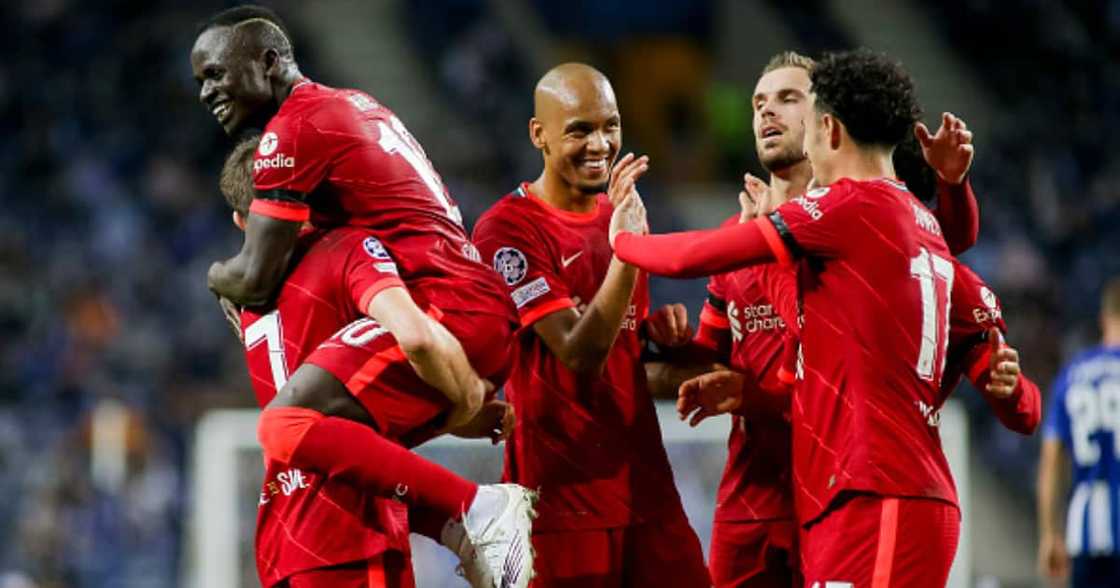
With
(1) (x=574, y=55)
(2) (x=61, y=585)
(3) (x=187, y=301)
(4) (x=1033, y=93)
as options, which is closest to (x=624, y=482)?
(2) (x=61, y=585)

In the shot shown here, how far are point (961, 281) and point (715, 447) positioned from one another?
312 cm

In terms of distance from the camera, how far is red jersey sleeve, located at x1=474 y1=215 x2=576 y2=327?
5.02 m

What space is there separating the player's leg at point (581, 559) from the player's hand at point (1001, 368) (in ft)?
4.03

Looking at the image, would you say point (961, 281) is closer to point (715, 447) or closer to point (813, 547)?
point (813, 547)

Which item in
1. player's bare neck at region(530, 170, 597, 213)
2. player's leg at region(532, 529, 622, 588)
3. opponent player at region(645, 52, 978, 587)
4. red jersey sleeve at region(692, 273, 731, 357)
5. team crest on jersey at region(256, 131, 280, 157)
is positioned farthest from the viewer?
red jersey sleeve at region(692, 273, 731, 357)

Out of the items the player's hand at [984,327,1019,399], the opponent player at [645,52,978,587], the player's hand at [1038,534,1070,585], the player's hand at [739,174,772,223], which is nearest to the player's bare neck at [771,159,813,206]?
the opponent player at [645,52,978,587]

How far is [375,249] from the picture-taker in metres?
4.58

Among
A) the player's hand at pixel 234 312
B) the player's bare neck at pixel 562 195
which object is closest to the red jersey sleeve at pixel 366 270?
the player's hand at pixel 234 312

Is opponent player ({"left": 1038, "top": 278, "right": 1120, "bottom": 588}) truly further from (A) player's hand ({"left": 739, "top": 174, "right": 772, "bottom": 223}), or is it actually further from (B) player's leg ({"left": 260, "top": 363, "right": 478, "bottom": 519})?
(B) player's leg ({"left": 260, "top": 363, "right": 478, "bottom": 519})

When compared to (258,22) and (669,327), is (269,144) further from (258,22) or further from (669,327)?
(669,327)

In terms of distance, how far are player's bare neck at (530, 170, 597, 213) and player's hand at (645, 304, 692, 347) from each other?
43cm

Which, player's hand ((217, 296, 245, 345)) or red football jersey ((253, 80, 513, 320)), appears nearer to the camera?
red football jersey ((253, 80, 513, 320))

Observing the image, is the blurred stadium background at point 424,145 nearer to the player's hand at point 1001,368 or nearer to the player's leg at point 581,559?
the player's leg at point 581,559

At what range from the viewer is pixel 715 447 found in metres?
7.73
